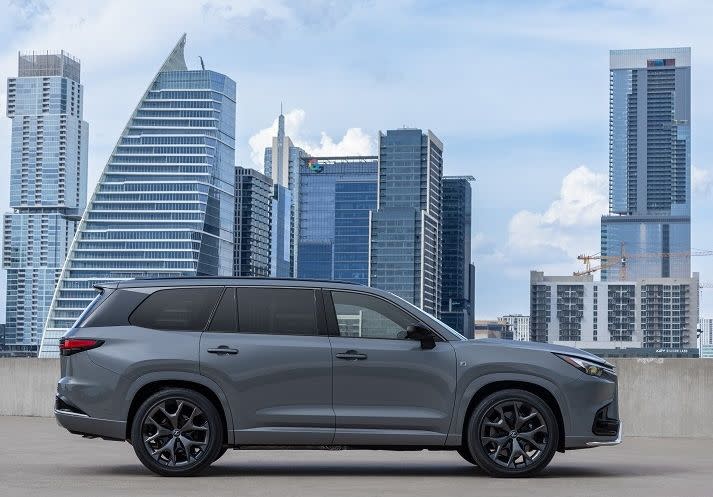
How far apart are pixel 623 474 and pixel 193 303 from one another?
3.87m

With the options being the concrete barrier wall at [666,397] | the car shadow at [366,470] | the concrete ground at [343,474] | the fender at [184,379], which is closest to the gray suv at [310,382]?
the fender at [184,379]

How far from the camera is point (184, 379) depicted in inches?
420

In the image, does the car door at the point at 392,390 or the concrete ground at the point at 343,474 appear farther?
the car door at the point at 392,390

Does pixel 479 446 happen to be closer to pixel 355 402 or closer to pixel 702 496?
pixel 355 402

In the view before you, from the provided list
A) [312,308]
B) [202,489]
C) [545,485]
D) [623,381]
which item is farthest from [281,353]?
[623,381]

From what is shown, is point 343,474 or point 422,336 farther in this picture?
point 343,474

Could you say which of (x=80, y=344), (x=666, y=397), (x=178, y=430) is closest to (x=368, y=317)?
(x=178, y=430)

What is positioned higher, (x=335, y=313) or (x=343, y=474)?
(x=335, y=313)

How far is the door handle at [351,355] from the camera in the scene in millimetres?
10703

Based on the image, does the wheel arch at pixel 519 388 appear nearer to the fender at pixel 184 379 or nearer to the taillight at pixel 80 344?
the fender at pixel 184 379

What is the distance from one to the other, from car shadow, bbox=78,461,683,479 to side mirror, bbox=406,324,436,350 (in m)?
1.17

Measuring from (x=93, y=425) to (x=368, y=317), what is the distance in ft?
7.58

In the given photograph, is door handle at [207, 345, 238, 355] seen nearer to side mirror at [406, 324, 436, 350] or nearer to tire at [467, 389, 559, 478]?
side mirror at [406, 324, 436, 350]

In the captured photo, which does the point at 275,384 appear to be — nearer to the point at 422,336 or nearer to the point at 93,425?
the point at 422,336
